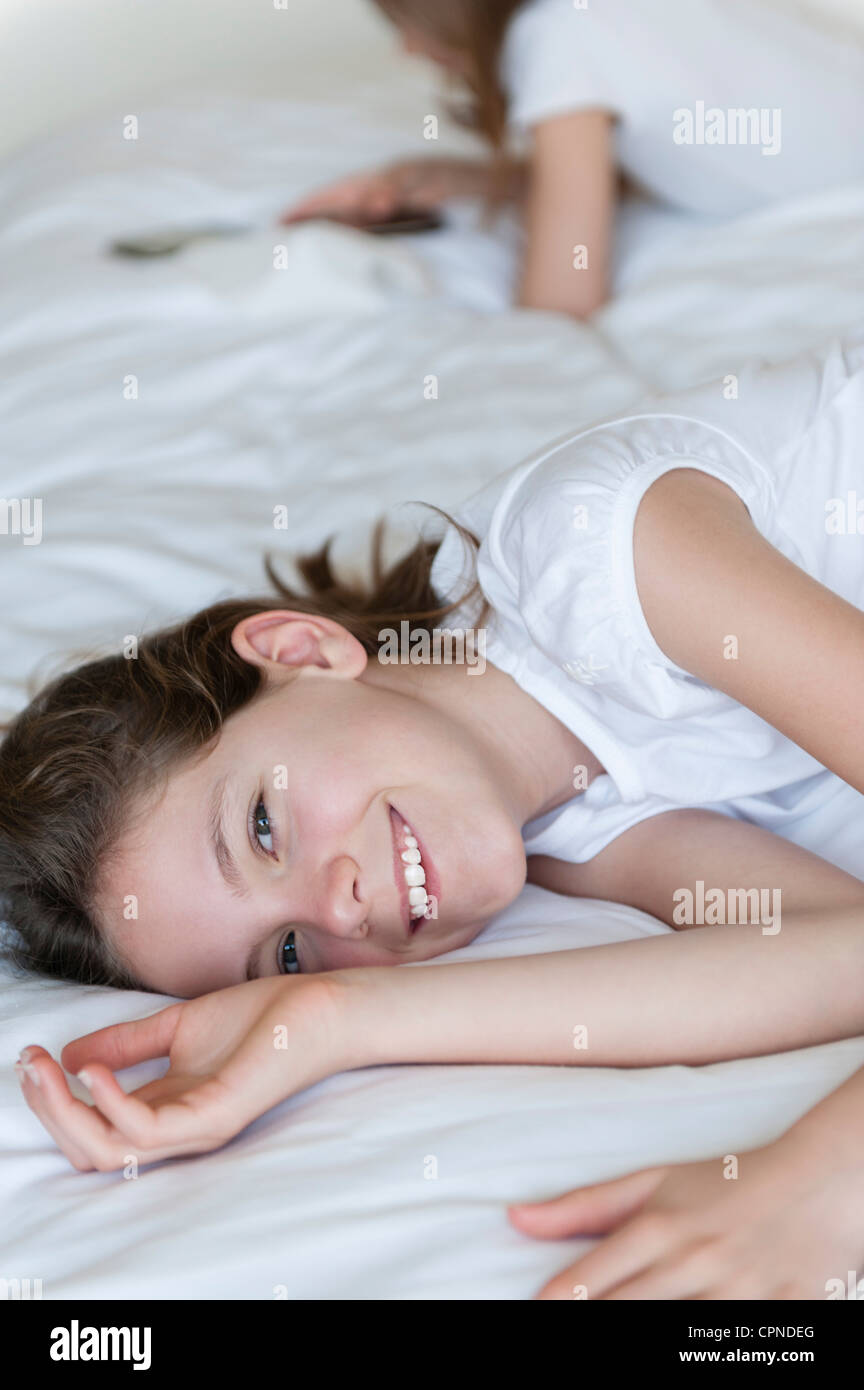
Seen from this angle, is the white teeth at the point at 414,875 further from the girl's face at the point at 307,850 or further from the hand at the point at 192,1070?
the hand at the point at 192,1070

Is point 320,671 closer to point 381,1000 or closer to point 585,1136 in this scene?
point 381,1000

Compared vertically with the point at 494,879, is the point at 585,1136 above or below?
below

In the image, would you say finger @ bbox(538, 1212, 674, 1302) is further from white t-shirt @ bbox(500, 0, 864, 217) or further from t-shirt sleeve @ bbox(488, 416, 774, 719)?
white t-shirt @ bbox(500, 0, 864, 217)

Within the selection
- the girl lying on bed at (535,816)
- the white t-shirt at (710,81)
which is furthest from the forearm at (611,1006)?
the white t-shirt at (710,81)

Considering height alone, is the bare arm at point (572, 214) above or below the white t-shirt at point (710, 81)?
below

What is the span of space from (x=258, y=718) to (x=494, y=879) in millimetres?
212

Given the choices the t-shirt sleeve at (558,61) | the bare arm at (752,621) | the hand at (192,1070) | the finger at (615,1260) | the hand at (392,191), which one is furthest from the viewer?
the hand at (392,191)

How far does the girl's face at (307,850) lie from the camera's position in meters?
0.88

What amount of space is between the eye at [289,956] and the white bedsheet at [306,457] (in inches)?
4.5

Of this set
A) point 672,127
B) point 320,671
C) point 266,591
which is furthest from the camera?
point 672,127

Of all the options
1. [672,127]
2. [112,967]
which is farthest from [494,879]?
[672,127]

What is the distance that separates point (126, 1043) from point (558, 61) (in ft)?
4.84

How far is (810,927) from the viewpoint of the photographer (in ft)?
2.77

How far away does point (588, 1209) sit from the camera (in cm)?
64
